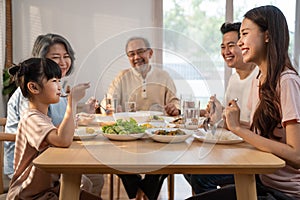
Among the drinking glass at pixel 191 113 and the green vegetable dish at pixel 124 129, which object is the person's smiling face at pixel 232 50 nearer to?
the drinking glass at pixel 191 113

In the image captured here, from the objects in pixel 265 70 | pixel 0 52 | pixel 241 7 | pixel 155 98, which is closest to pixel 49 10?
pixel 0 52

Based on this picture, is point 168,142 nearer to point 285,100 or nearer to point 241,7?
point 285,100

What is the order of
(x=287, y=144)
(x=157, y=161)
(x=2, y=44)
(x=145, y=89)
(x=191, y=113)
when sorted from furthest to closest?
(x=2, y=44) → (x=145, y=89) → (x=191, y=113) → (x=287, y=144) → (x=157, y=161)

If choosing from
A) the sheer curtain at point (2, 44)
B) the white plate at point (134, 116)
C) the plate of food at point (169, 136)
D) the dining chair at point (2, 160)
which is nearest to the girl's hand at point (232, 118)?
the plate of food at point (169, 136)

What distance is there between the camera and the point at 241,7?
4.05 meters

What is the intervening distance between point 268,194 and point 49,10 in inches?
129

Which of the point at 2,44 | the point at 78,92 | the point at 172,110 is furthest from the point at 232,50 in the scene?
the point at 2,44

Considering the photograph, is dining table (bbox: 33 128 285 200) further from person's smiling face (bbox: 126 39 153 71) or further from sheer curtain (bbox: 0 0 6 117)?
sheer curtain (bbox: 0 0 6 117)

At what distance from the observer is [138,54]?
1842 millimetres

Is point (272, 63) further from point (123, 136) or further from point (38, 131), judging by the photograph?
point (38, 131)

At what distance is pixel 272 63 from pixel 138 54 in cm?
74

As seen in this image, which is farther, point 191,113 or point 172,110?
point 172,110

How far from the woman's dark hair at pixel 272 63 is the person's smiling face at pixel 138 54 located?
66cm

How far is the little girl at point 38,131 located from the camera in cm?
130
